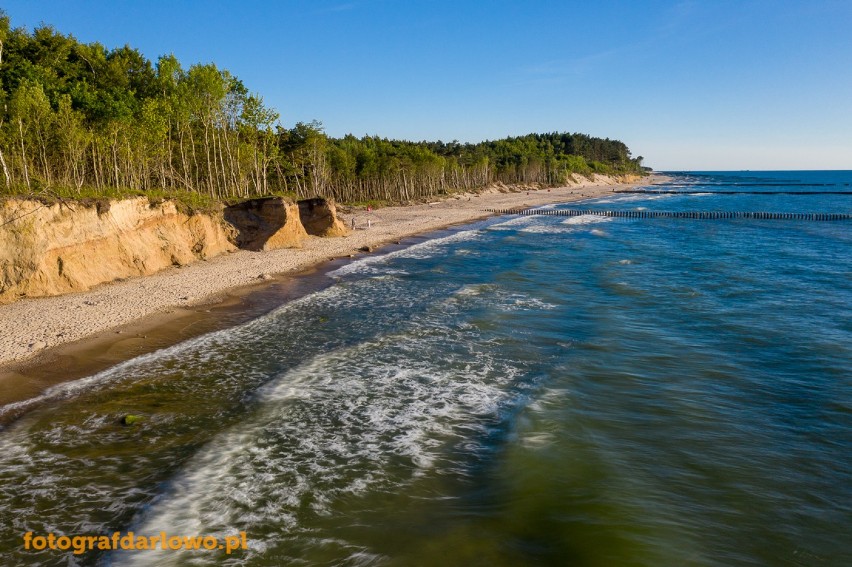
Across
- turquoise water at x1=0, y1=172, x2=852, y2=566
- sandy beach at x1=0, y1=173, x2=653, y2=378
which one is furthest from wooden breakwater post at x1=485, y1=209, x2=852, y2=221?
turquoise water at x1=0, y1=172, x2=852, y2=566

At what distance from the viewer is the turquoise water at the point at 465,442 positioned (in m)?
8.31

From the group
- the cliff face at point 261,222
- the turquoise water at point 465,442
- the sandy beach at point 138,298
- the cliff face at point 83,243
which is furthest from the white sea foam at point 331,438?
the cliff face at point 261,222

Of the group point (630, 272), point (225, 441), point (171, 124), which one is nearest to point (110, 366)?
point (225, 441)

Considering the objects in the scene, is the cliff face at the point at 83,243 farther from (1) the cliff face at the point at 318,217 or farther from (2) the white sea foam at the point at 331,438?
(2) the white sea foam at the point at 331,438

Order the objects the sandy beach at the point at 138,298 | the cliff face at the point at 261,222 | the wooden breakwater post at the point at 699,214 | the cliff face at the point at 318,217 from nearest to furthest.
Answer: the sandy beach at the point at 138,298 < the cliff face at the point at 261,222 < the cliff face at the point at 318,217 < the wooden breakwater post at the point at 699,214

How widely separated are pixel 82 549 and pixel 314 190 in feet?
202

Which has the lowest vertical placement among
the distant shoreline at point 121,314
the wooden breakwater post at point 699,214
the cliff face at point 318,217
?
the distant shoreline at point 121,314

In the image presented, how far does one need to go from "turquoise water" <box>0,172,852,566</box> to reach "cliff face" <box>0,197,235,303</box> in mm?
9394

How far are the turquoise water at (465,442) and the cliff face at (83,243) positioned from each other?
939 cm

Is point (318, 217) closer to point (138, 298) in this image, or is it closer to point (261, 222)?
point (261, 222)

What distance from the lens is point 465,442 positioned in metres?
11.2

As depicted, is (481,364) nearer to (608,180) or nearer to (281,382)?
(281,382)

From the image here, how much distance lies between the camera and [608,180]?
19525 centimetres

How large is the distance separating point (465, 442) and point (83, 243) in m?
21.3
